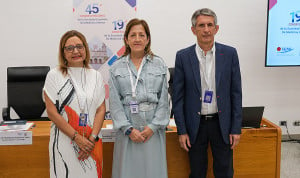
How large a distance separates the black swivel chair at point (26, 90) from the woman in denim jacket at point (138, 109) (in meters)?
1.71

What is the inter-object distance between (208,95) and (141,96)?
0.47m

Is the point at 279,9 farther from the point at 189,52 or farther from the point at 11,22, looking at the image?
the point at 11,22

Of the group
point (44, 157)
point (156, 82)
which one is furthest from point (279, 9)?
point (44, 157)

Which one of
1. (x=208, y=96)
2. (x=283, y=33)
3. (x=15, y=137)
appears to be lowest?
(x=15, y=137)

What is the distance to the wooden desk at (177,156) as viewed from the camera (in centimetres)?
233

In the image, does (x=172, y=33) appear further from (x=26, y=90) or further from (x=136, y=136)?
(x=136, y=136)

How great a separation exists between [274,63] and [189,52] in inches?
90.6

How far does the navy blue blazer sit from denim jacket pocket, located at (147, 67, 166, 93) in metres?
0.14

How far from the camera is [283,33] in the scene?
153 inches

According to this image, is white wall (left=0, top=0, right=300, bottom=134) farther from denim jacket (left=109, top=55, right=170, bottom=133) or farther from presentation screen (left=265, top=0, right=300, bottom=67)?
denim jacket (left=109, top=55, right=170, bottom=133)

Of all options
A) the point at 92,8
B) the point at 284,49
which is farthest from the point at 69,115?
the point at 284,49

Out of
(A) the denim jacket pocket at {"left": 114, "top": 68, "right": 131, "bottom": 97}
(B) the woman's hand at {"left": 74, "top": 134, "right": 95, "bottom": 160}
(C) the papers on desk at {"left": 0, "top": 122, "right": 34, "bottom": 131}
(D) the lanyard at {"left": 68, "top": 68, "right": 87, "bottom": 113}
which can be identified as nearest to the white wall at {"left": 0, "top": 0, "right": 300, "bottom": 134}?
(C) the papers on desk at {"left": 0, "top": 122, "right": 34, "bottom": 131}

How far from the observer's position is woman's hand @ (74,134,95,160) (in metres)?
1.94

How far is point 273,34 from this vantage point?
12.7ft
